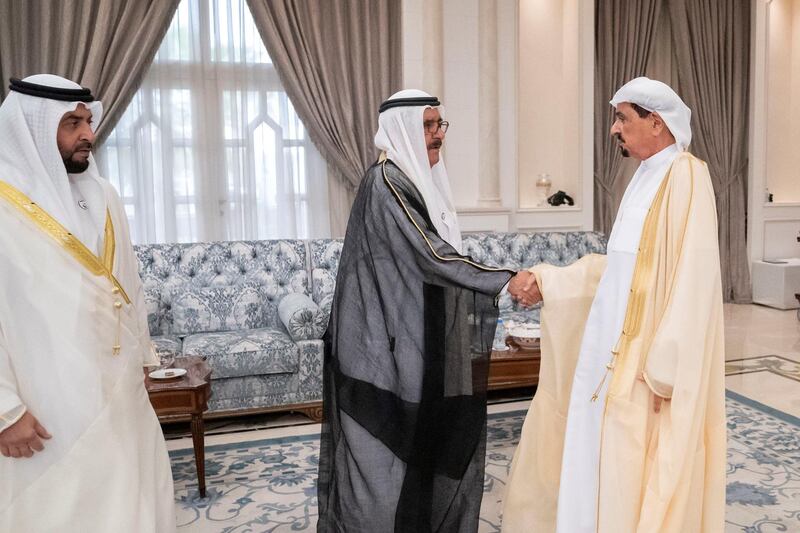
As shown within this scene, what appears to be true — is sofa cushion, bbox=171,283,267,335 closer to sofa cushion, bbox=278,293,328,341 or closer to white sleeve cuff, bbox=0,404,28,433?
sofa cushion, bbox=278,293,328,341

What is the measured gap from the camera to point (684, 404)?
6.48 feet

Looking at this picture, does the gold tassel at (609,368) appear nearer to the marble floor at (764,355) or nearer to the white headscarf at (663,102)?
the white headscarf at (663,102)

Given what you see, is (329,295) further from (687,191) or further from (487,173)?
(687,191)

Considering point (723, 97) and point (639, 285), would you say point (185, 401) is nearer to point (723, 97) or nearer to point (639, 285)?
point (639, 285)

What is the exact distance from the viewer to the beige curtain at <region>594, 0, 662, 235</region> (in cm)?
780

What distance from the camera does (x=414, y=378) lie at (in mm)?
2281

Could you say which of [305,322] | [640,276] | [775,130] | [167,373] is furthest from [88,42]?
[775,130]

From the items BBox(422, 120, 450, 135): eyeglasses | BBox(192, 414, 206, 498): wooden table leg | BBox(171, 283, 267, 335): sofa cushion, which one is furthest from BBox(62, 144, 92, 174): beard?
BBox(171, 283, 267, 335): sofa cushion

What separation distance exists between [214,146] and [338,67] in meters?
1.24

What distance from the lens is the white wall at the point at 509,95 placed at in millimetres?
6082

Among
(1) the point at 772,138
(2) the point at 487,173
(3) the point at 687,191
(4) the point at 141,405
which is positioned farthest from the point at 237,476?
(1) the point at 772,138

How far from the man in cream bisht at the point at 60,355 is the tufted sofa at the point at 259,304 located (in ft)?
7.08

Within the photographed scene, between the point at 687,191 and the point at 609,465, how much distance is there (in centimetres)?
81

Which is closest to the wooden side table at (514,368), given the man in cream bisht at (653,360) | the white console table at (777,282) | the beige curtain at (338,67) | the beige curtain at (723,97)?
the man in cream bisht at (653,360)
